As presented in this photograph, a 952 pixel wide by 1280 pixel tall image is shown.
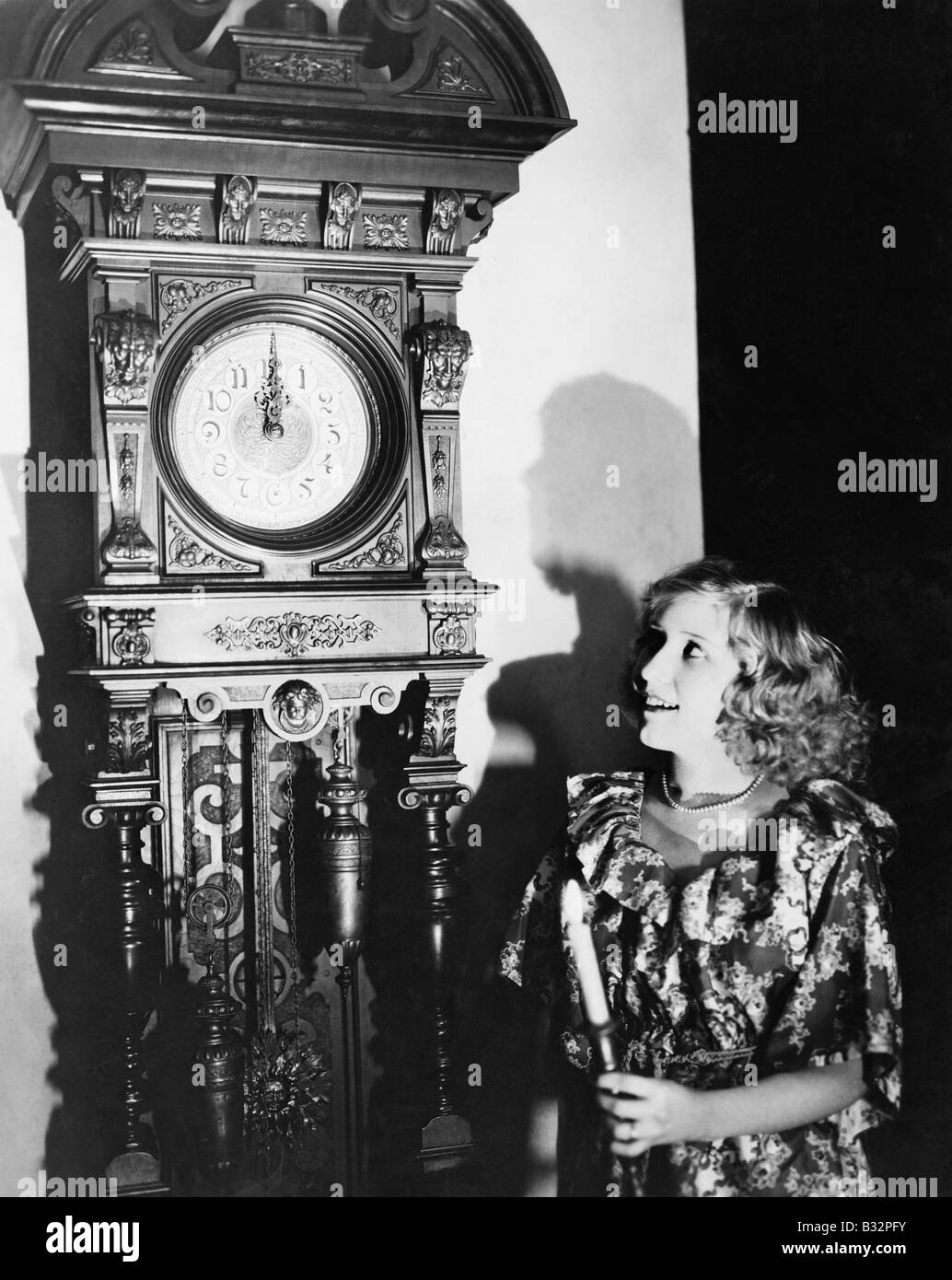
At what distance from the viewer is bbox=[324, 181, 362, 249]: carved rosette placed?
261 centimetres

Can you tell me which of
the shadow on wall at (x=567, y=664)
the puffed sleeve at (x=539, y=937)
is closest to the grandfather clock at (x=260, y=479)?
the puffed sleeve at (x=539, y=937)

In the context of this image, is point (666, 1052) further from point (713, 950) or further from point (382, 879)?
point (382, 879)

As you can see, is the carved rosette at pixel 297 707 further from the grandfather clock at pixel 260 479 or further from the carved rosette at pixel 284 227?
the carved rosette at pixel 284 227

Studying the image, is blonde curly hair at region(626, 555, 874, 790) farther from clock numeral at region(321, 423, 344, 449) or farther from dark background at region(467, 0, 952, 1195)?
clock numeral at region(321, 423, 344, 449)

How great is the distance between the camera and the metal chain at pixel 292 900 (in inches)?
111

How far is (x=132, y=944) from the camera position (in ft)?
8.20

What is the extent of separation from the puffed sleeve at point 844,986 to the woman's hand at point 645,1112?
0.19m

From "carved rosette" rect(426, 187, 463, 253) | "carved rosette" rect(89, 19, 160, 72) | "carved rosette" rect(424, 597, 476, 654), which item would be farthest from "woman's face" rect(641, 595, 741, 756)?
A: "carved rosette" rect(89, 19, 160, 72)

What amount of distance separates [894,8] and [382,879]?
2069mm

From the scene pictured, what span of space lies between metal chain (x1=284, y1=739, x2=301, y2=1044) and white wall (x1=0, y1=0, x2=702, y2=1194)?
1.57 feet

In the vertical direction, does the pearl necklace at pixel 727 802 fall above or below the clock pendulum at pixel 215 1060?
above
